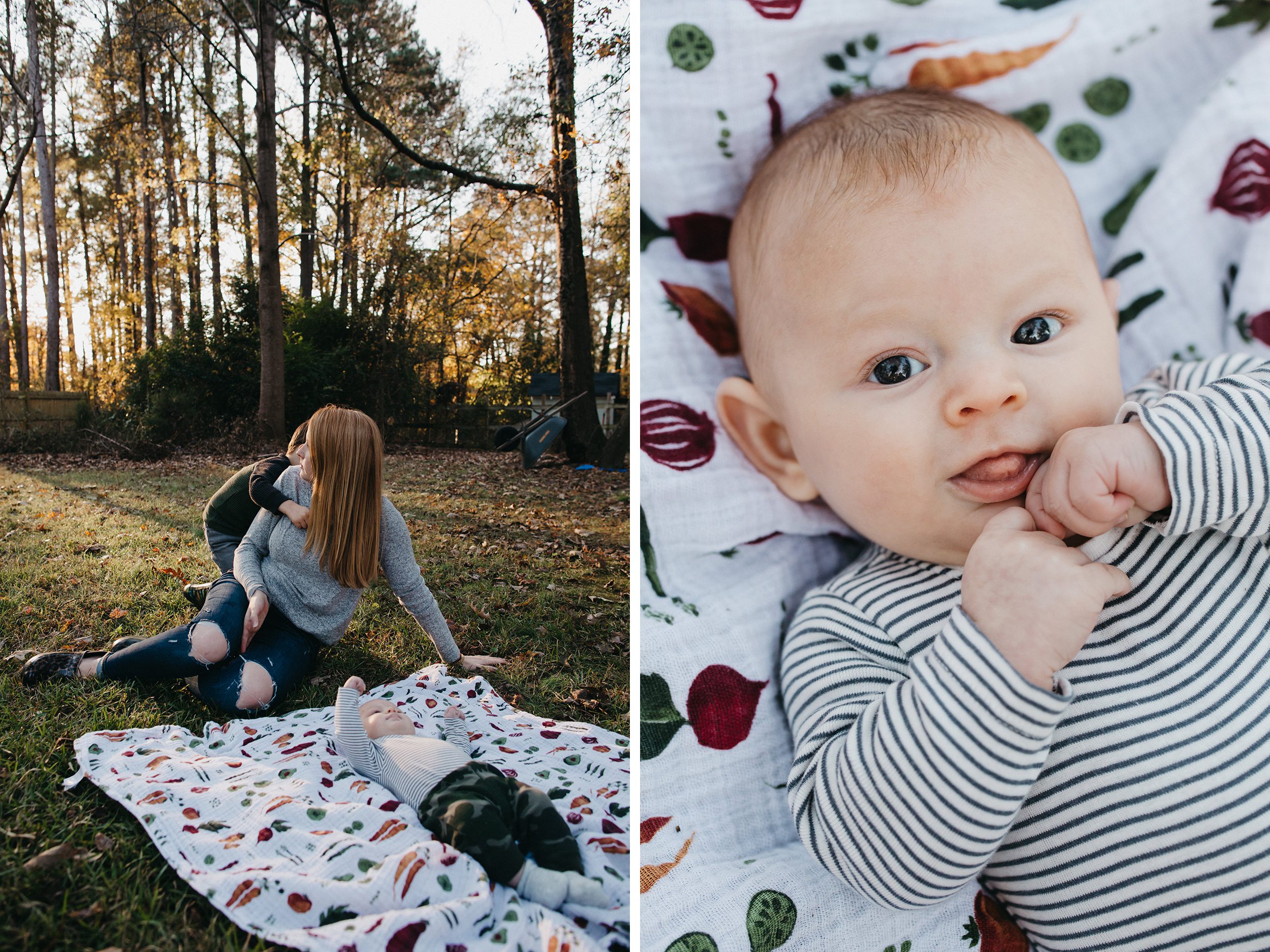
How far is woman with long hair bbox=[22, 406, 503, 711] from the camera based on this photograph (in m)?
1.23

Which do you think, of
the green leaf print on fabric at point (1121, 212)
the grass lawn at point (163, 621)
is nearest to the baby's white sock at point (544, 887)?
the grass lawn at point (163, 621)

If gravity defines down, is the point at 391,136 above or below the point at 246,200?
above

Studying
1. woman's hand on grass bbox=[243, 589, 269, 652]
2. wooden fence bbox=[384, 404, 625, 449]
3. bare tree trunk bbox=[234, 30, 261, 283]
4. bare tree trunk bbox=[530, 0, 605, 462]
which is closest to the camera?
woman's hand on grass bbox=[243, 589, 269, 652]

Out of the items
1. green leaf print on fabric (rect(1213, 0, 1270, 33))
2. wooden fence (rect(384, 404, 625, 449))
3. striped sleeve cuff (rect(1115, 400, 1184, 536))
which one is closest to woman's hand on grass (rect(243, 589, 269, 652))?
wooden fence (rect(384, 404, 625, 449))

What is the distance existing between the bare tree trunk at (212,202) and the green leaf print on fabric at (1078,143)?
5.17 ft

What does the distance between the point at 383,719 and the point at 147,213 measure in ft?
3.63

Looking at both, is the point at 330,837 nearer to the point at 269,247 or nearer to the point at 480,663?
the point at 480,663

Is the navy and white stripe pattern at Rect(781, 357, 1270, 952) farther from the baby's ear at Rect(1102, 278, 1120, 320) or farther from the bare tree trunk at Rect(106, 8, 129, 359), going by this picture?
the bare tree trunk at Rect(106, 8, 129, 359)

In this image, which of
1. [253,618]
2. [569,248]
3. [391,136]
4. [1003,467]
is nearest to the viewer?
[1003,467]

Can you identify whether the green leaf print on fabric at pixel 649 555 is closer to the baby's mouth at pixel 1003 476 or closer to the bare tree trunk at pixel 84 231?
the baby's mouth at pixel 1003 476

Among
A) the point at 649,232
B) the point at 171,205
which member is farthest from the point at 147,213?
the point at 649,232

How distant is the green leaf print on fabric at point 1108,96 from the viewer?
1.21 m

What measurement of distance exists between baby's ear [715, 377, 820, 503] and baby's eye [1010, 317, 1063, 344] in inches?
13.2

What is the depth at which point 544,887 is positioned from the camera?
93 cm
